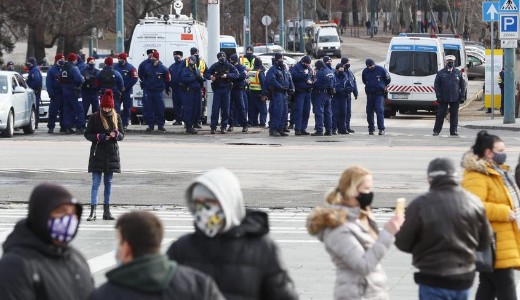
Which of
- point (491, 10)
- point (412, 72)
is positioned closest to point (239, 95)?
point (491, 10)

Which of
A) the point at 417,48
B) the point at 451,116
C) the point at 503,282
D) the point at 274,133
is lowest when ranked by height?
the point at 503,282

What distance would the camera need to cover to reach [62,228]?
6.00m

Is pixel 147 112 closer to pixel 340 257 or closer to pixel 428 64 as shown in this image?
pixel 428 64

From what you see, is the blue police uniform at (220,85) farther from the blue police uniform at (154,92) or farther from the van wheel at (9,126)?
the van wheel at (9,126)

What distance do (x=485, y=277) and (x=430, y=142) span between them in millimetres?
19455

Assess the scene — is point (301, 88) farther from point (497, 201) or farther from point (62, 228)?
point (62, 228)

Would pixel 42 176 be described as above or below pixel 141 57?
below

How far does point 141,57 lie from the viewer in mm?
34844

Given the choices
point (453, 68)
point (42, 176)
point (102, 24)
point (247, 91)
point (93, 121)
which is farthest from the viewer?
point (102, 24)

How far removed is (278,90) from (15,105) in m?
5.98

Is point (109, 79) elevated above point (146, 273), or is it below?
above

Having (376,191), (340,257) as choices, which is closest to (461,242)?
(340,257)

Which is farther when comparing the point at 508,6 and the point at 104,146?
the point at 508,6

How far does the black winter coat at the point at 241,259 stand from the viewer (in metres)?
6.21
